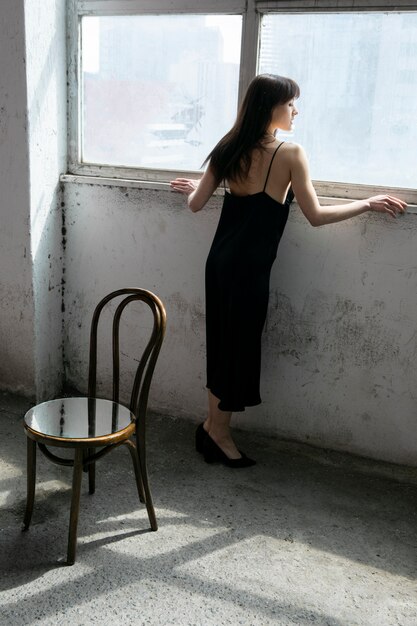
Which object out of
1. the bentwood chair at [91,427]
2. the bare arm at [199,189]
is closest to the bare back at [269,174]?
the bare arm at [199,189]

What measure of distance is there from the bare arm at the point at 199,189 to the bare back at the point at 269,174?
0.13m

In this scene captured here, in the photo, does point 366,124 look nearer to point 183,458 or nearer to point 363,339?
point 363,339

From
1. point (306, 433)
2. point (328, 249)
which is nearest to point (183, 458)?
point (306, 433)

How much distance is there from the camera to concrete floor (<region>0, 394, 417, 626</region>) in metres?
2.24

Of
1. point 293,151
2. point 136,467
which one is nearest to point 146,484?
point 136,467

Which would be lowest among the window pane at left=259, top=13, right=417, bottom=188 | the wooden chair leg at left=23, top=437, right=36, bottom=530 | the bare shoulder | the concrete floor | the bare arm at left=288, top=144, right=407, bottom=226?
the concrete floor

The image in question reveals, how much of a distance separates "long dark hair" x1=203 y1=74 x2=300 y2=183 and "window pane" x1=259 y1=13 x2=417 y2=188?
21cm

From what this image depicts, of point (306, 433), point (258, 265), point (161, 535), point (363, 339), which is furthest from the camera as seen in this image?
point (306, 433)

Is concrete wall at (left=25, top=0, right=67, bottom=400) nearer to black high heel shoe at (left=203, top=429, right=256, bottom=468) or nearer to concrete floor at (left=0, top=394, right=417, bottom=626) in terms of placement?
concrete floor at (left=0, top=394, right=417, bottom=626)

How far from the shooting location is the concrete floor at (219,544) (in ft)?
7.36

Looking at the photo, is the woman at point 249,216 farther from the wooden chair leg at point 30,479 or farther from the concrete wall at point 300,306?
the wooden chair leg at point 30,479

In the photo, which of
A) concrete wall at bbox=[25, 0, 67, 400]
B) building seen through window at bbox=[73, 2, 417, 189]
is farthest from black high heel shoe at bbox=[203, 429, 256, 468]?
building seen through window at bbox=[73, 2, 417, 189]

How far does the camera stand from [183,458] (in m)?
3.23

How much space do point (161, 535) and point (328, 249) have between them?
4.54 feet
